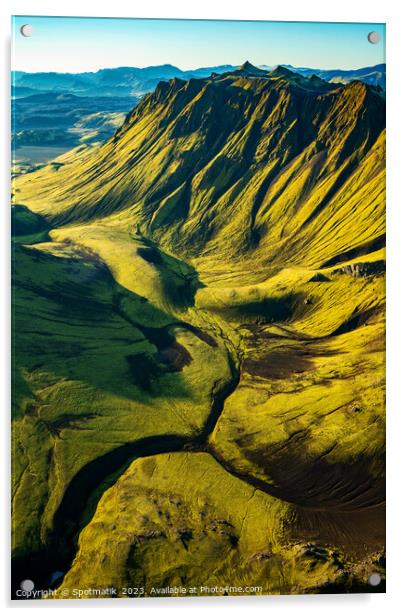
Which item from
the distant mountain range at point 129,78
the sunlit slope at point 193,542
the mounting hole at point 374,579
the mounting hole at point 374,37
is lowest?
the mounting hole at point 374,579

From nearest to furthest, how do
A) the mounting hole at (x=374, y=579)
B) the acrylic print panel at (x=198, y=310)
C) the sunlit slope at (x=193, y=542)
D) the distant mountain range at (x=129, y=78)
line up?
the sunlit slope at (x=193, y=542), the mounting hole at (x=374, y=579), the acrylic print panel at (x=198, y=310), the distant mountain range at (x=129, y=78)

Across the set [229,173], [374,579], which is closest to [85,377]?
[374,579]

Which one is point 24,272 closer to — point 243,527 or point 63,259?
point 63,259

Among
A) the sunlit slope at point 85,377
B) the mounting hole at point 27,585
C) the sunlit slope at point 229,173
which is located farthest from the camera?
the sunlit slope at point 229,173

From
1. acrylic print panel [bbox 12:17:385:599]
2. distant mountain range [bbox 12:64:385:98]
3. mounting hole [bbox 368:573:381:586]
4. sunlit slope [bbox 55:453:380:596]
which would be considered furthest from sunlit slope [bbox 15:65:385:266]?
mounting hole [bbox 368:573:381:586]

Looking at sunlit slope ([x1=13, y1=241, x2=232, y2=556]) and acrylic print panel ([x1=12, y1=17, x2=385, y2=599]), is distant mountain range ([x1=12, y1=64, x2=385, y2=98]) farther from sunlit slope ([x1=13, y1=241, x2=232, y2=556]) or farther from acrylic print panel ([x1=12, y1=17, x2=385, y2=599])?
sunlit slope ([x1=13, y1=241, x2=232, y2=556])

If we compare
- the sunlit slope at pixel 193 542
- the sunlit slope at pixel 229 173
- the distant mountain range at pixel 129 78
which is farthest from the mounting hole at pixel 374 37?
the sunlit slope at pixel 193 542

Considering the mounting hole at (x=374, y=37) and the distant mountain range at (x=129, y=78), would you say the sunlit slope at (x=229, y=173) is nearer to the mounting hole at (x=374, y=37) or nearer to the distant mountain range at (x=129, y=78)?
the distant mountain range at (x=129, y=78)
